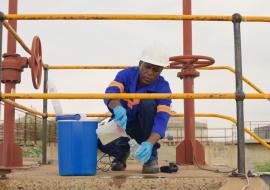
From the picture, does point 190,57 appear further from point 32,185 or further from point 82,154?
point 32,185

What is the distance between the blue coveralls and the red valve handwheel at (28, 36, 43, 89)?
3.04 ft

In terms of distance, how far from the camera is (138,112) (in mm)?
3346

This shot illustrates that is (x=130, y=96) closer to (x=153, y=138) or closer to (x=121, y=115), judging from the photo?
(x=121, y=115)

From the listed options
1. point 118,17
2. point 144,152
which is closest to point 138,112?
point 144,152

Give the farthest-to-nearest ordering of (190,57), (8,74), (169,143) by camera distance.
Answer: (169,143)
(190,57)
(8,74)

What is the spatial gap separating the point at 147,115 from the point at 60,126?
61cm

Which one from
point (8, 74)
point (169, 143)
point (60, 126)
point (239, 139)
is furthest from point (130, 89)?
point (169, 143)

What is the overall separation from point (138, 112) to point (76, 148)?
1.80ft

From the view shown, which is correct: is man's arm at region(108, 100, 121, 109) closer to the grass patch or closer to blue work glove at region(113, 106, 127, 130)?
blue work glove at region(113, 106, 127, 130)

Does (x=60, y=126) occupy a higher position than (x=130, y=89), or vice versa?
(x=130, y=89)

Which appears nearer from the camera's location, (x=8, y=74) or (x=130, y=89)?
(x=130, y=89)

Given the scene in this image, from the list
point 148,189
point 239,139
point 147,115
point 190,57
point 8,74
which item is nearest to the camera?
point 148,189

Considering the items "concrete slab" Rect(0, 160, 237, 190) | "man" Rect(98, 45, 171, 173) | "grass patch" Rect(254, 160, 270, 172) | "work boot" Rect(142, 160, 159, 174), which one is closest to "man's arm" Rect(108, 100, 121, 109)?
"man" Rect(98, 45, 171, 173)

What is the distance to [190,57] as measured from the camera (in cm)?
420
